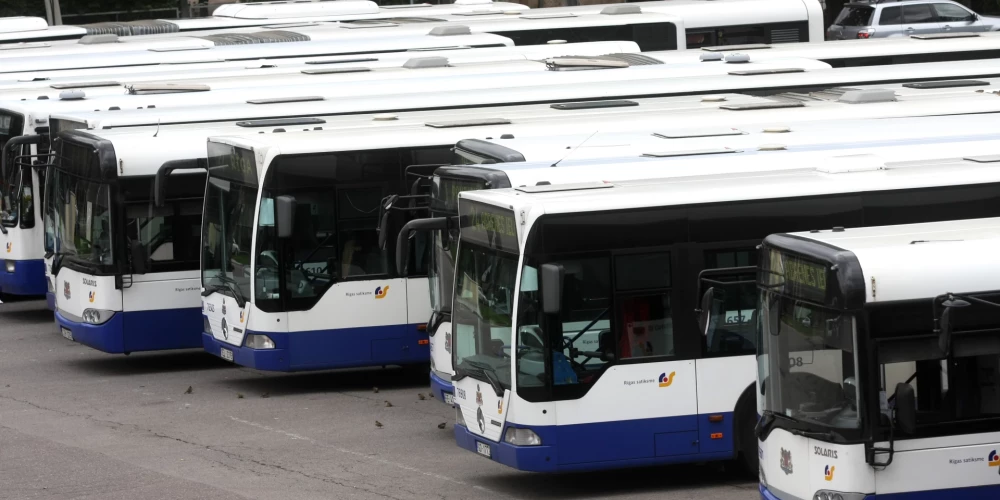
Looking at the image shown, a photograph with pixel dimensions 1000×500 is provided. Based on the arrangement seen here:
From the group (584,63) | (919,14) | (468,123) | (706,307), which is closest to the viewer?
(706,307)

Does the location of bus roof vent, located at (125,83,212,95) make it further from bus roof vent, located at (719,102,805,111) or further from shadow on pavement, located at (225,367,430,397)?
bus roof vent, located at (719,102,805,111)

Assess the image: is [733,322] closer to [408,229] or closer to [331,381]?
[408,229]

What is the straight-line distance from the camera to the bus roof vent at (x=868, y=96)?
691 inches

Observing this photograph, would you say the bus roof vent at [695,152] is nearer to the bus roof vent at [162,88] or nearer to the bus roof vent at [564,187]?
the bus roof vent at [564,187]

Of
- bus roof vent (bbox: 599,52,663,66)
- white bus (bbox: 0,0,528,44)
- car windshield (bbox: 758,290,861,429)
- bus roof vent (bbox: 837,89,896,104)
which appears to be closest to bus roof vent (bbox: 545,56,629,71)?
bus roof vent (bbox: 599,52,663,66)

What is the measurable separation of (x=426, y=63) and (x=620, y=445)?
12119mm

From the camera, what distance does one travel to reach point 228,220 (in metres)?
16.3

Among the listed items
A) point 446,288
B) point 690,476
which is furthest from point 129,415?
point 690,476

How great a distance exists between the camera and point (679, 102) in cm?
1839

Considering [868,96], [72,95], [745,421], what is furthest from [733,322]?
[72,95]

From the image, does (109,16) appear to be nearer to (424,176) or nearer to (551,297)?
(424,176)

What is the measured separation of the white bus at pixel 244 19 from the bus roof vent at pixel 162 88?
12465 mm

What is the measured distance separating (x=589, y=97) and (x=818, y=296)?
10.7 m

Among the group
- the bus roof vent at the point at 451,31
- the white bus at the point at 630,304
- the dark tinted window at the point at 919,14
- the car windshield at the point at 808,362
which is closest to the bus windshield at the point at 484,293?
the white bus at the point at 630,304
